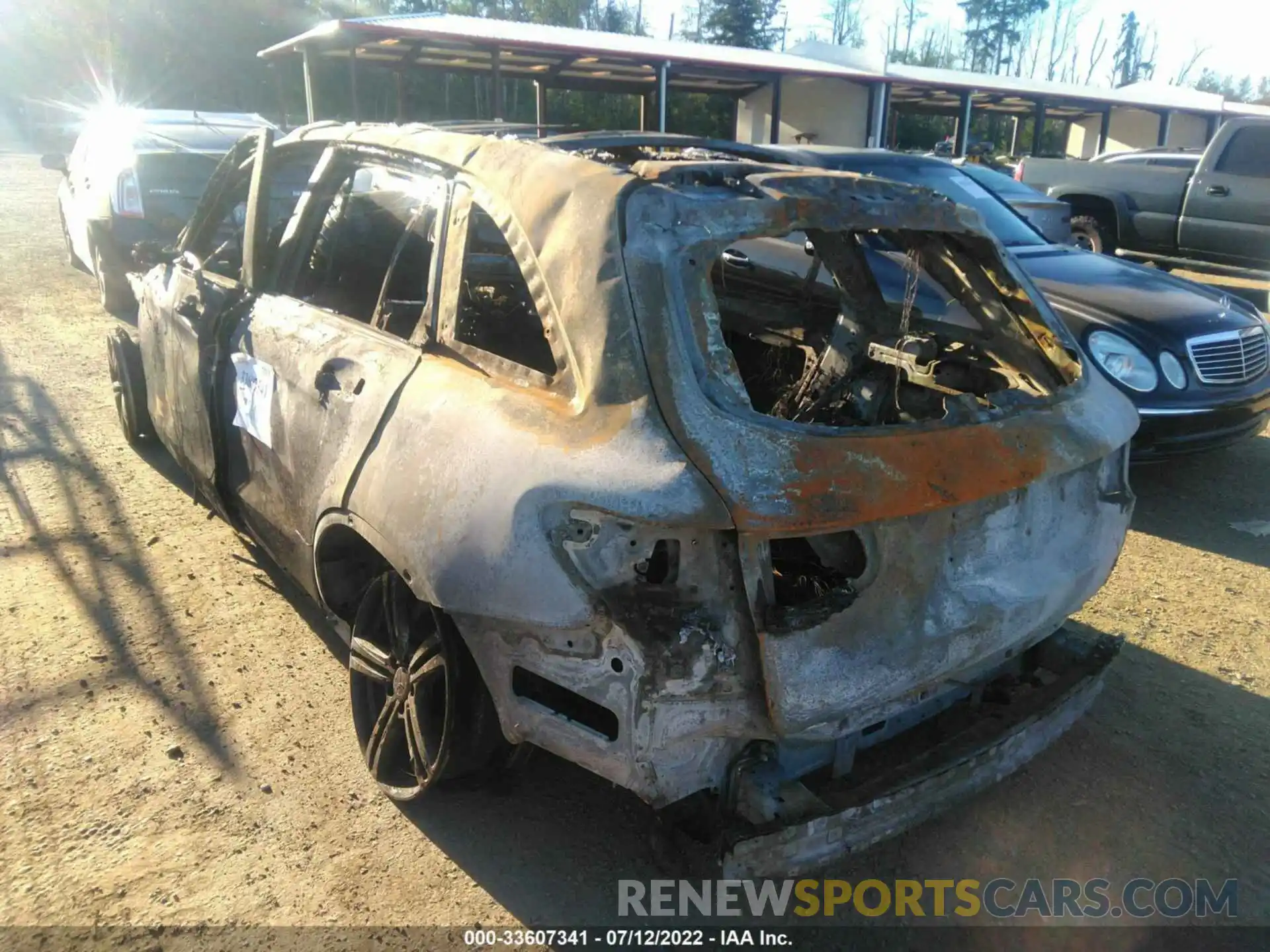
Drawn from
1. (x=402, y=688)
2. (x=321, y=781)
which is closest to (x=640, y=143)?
(x=402, y=688)

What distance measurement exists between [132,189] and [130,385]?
151 inches

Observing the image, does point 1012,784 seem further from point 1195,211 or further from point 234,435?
point 1195,211

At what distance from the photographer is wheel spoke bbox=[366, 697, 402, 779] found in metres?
2.69

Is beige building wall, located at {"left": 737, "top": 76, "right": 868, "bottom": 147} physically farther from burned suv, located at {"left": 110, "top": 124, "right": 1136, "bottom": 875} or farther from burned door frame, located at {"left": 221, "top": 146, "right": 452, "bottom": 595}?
burned suv, located at {"left": 110, "top": 124, "right": 1136, "bottom": 875}

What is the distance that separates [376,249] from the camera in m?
4.07

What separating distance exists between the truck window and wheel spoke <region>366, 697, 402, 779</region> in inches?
464

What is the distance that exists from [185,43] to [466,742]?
40.8 m

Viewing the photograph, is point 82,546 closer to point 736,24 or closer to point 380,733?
point 380,733

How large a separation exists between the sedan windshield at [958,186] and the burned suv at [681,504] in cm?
340

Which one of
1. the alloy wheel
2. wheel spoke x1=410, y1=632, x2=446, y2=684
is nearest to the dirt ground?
the alloy wheel

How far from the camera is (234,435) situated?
11.5 ft

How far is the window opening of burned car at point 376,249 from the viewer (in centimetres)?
287

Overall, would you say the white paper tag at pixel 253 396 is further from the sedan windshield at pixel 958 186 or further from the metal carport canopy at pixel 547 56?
Result: the metal carport canopy at pixel 547 56

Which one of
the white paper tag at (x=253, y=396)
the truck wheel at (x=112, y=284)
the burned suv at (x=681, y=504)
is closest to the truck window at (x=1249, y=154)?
the burned suv at (x=681, y=504)
